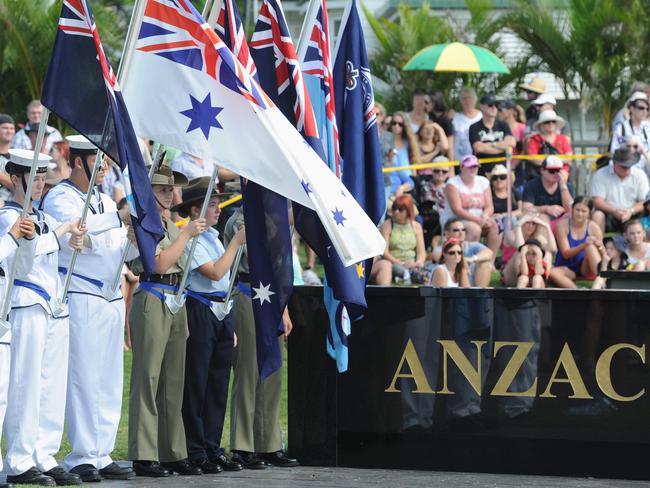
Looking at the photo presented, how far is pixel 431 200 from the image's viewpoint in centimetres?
1788

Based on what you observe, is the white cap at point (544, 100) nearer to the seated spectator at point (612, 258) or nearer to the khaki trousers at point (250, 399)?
the seated spectator at point (612, 258)

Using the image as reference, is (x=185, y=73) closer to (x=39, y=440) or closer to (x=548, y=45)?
(x=39, y=440)

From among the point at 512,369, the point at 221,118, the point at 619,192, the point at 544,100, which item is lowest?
the point at 512,369

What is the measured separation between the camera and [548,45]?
24.9m

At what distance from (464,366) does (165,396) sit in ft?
6.70

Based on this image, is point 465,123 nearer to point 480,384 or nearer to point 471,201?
point 471,201

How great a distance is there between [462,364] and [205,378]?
5.85ft

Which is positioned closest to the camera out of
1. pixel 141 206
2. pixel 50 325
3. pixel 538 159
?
pixel 141 206

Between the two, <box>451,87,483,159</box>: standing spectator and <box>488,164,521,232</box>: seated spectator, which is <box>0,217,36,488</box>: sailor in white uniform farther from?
<box>451,87,483,159</box>: standing spectator

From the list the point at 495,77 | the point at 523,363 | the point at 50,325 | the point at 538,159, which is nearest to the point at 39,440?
the point at 50,325

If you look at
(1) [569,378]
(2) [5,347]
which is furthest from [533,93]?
(2) [5,347]

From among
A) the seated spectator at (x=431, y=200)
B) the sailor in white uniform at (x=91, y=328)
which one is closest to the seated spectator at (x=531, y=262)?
the seated spectator at (x=431, y=200)

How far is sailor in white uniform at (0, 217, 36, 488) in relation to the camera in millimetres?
8344

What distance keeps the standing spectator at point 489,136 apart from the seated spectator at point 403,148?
2.49 feet
